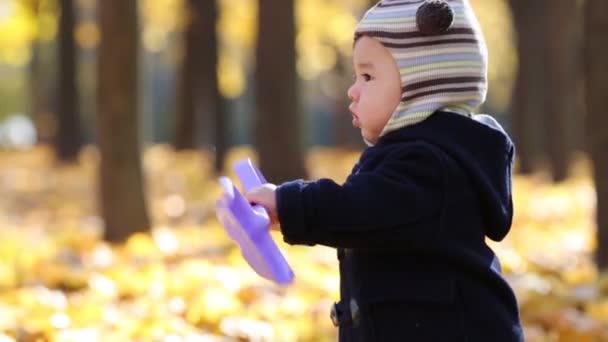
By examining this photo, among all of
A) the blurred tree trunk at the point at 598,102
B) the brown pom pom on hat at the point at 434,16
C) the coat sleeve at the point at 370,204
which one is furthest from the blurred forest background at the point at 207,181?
the brown pom pom on hat at the point at 434,16

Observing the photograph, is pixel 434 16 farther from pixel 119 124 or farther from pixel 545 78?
pixel 545 78

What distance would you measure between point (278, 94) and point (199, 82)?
6.57m

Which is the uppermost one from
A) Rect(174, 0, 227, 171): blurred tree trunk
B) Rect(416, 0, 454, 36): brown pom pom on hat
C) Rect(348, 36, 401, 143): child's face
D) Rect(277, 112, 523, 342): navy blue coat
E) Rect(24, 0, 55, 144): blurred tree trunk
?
Rect(416, 0, 454, 36): brown pom pom on hat

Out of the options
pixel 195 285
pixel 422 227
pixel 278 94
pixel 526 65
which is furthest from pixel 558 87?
pixel 422 227

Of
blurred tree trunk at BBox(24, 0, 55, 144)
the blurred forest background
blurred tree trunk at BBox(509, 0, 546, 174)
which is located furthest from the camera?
blurred tree trunk at BBox(24, 0, 55, 144)

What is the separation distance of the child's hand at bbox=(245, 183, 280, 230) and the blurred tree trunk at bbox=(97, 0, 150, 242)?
18.6 ft

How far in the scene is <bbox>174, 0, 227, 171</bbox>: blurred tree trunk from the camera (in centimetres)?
1535

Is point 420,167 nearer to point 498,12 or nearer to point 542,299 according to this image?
point 542,299

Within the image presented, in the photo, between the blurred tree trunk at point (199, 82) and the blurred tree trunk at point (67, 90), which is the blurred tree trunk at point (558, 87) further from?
the blurred tree trunk at point (67, 90)

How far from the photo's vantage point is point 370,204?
2.50 metres

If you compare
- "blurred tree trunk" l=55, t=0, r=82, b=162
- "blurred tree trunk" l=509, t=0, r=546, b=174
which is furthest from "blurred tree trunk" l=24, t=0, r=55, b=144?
"blurred tree trunk" l=509, t=0, r=546, b=174

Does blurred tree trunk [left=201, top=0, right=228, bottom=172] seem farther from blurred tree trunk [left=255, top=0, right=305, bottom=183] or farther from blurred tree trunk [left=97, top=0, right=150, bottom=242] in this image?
blurred tree trunk [left=97, top=0, right=150, bottom=242]

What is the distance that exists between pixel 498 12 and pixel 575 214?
15608mm

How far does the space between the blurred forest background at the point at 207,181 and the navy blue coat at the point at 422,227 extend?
1829mm
